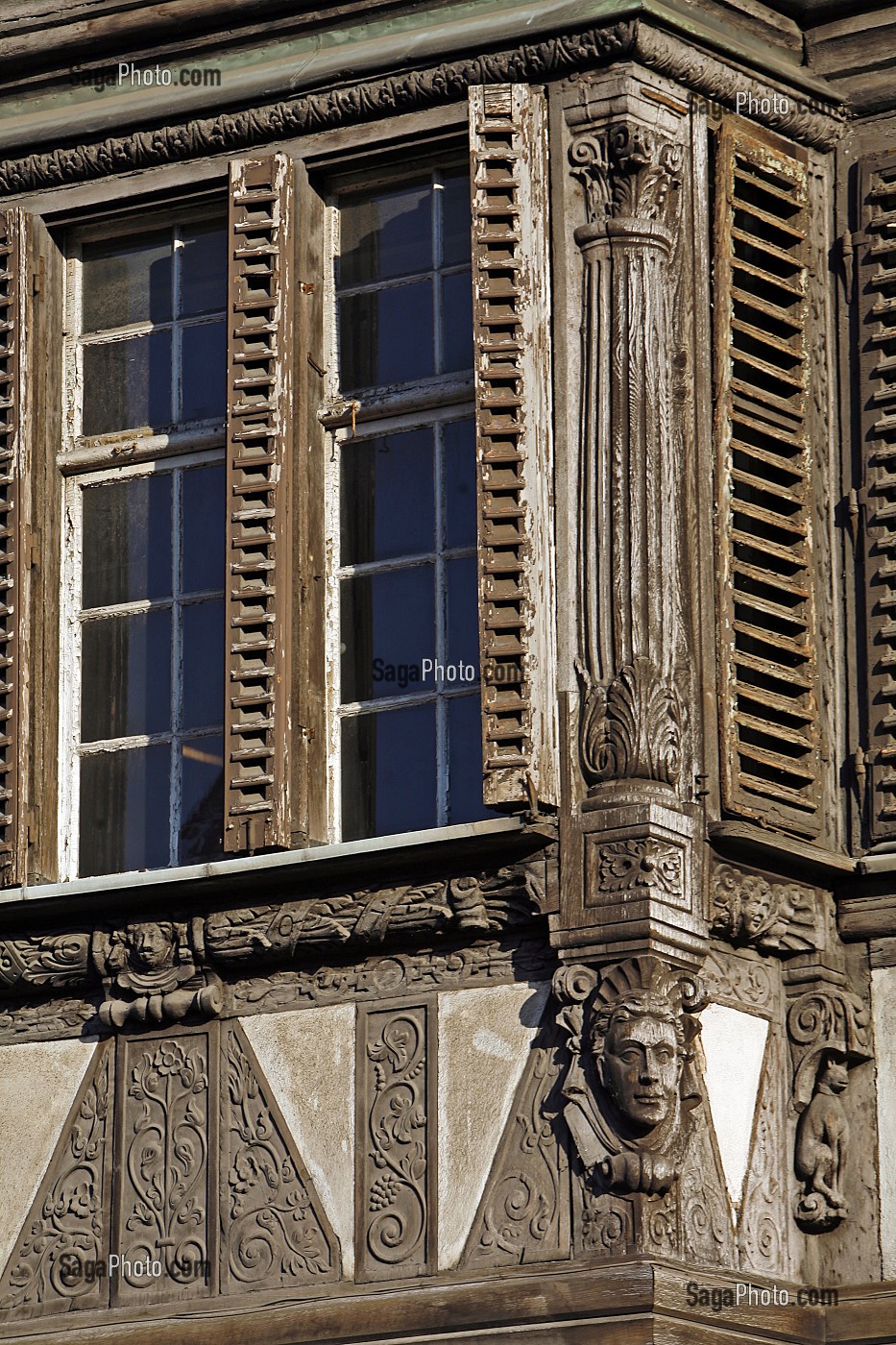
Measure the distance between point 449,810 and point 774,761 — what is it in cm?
103

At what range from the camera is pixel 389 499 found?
11516 millimetres

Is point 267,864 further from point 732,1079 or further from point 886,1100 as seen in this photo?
point 886,1100

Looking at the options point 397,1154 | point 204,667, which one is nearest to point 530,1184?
point 397,1154

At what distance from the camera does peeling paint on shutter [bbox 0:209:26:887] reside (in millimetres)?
11609

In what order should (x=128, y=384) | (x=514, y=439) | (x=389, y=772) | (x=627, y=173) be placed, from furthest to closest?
(x=128, y=384) → (x=389, y=772) → (x=627, y=173) → (x=514, y=439)

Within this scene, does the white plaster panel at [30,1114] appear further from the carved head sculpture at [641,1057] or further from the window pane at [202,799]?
the carved head sculpture at [641,1057]

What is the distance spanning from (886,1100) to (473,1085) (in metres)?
1.30

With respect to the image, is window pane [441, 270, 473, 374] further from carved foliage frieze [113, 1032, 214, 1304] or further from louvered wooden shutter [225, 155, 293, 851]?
carved foliage frieze [113, 1032, 214, 1304]

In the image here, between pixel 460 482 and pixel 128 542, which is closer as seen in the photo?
pixel 460 482

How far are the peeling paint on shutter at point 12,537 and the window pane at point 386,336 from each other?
1180 mm

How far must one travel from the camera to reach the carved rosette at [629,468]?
1068cm

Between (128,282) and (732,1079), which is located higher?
(128,282)

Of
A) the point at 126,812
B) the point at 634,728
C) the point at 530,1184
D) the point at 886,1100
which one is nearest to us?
the point at 530,1184

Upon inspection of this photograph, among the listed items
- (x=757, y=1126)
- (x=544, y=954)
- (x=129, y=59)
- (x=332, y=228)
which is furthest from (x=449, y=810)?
(x=129, y=59)
